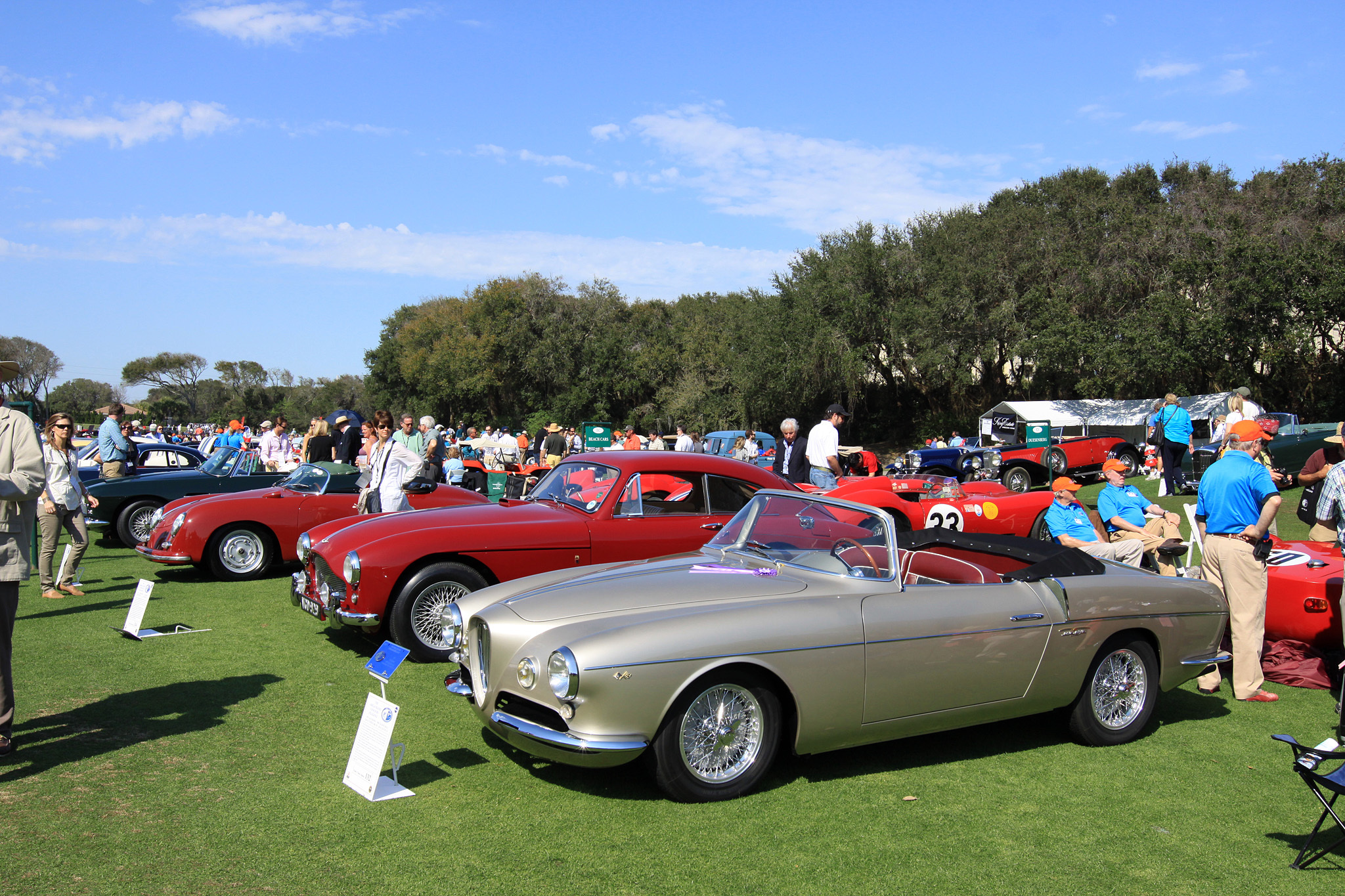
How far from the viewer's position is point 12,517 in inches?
179

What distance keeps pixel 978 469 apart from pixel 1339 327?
17.6 m

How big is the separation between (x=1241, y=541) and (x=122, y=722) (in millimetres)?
7060

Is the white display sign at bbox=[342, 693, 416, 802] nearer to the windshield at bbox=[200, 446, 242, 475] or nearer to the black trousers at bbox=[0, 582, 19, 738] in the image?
the black trousers at bbox=[0, 582, 19, 738]

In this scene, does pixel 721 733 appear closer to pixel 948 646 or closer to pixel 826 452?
pixel 948 646

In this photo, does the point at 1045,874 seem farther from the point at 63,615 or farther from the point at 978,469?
the point at 978,469

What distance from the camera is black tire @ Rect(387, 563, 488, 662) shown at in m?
6.46

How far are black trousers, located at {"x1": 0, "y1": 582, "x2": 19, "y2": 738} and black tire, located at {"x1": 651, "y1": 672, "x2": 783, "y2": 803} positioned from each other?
127 inches

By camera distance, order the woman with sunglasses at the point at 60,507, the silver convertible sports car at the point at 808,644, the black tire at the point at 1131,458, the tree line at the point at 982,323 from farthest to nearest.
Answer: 1. the tree line at the point at 982,323
2. the black tire at the point at 1131,458
3. the woman with sunglasses at the point at 60,507
4. the silver convertible sports car at the point at 808,644

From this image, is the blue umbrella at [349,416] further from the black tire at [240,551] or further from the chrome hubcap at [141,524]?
the black tire at [240,551]

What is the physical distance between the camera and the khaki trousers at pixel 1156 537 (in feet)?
26.0

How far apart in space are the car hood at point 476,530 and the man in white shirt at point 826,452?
3773 mm

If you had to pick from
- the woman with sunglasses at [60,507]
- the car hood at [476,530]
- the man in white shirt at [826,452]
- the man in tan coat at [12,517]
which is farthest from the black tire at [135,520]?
the man in white shirt at [826,452]

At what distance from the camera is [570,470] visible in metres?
7.75

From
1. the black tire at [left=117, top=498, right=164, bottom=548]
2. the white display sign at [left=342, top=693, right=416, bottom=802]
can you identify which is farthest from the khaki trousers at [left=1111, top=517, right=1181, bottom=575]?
the black tire at [left=117, top=498, right=164, bottom=548]
